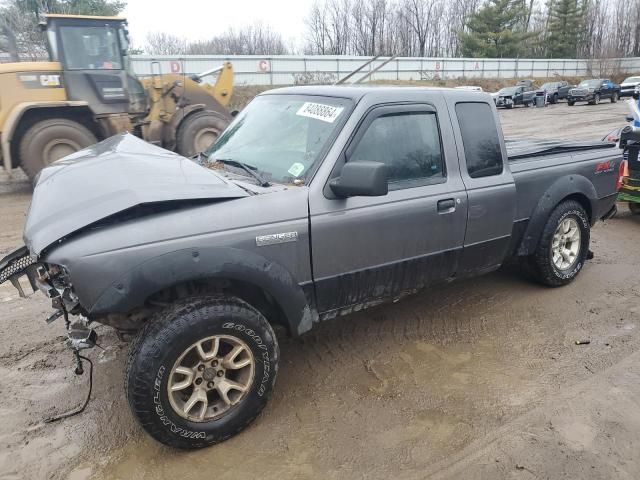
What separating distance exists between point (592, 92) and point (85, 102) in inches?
1302

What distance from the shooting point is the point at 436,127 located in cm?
358

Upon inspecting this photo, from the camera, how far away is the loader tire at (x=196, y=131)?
9945mm

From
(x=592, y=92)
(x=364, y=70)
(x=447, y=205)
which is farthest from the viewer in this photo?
(x=364, y=70)

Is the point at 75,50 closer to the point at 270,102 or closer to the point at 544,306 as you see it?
the point at 270,102

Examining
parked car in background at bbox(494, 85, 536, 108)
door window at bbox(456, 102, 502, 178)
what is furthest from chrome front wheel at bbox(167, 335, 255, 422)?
parked car in background at bbox(494, 85, 536, 108)

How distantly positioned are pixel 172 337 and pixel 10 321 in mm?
2506

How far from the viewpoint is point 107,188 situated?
8.82 ft

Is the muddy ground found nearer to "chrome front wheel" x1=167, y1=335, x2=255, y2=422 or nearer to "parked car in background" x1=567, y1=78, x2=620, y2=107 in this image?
"chrome front wheel" x1=167, y1=335, x2=255, y2=422

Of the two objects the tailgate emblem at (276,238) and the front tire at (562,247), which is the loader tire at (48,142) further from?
the front tire at (562,247)

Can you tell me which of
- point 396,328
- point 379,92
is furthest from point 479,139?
point 396,328

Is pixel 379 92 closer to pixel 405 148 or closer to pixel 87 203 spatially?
pixel 405 148

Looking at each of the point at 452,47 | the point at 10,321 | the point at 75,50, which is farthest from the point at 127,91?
the point at 452,47

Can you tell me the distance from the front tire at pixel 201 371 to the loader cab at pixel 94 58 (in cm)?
826

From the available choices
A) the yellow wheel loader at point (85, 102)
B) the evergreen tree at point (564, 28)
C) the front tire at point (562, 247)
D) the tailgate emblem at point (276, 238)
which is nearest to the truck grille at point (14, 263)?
the tailgate emblem at point (276, 238)
